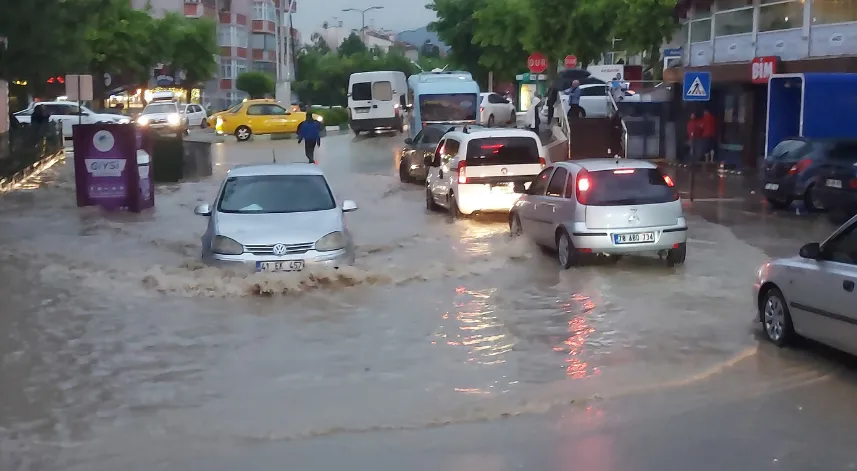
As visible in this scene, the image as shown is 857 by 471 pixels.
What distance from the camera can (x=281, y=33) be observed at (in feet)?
211

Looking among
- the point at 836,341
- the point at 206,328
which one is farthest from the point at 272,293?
the point at 836,341

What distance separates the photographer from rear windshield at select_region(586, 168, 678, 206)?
14258 mm

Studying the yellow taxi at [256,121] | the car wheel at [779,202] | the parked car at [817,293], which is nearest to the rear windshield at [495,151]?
the car wheel at [779,202]

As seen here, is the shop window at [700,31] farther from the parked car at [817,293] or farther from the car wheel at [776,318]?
the parked car at [817,293]

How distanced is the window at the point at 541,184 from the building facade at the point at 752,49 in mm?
12861

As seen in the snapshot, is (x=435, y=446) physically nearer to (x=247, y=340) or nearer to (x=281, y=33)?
(x=247, y=340)

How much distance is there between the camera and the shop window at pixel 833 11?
27.2 metres

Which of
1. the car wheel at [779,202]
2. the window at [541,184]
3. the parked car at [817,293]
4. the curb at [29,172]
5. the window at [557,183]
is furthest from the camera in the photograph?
the curb at [29,172]

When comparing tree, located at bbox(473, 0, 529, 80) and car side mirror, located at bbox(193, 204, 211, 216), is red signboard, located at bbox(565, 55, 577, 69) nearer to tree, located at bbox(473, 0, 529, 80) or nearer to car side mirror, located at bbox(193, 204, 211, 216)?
tree, located at bbox(473, 0, 529, 80)

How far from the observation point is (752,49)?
3183cm

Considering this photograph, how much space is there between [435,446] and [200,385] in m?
2.62

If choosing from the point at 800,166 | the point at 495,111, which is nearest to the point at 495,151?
the point at 800,166

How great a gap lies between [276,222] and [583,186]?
3.99m

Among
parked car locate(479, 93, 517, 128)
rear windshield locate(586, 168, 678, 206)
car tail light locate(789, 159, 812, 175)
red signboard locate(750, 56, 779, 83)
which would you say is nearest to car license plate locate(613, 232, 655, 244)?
rear windshield locate(586, 168, 678, 206)
